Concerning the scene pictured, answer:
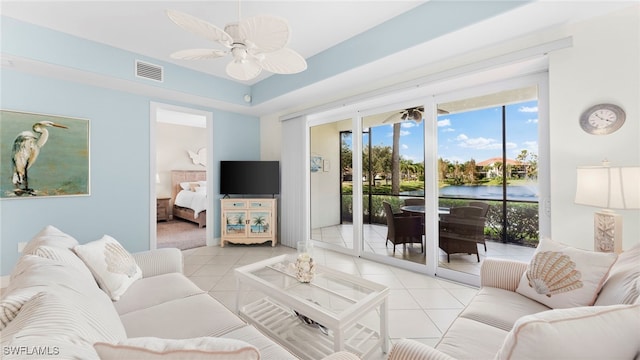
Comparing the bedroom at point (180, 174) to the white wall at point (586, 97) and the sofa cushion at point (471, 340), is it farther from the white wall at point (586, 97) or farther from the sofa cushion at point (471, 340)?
the white wall at point (586, 97)

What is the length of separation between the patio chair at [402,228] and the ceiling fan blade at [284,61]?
2.28 meters

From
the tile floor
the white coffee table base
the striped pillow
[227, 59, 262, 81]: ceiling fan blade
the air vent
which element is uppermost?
the air vent

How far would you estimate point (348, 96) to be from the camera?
3564 millimetres

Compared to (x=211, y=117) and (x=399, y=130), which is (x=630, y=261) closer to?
(x=399, y=130)

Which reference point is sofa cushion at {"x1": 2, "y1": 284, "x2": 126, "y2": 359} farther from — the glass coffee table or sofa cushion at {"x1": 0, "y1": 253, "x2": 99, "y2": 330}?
the glass coffee table

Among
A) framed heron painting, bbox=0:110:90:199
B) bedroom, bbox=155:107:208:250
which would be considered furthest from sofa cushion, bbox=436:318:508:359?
bedroom, bbox=155:107:208:250

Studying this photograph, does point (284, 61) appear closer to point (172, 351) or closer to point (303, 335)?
point (172, 351)

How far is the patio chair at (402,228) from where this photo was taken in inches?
128

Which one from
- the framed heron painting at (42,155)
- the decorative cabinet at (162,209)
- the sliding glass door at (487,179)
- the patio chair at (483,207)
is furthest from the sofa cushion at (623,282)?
the decorative cabinet at (162,209)

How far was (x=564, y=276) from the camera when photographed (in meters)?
1.46

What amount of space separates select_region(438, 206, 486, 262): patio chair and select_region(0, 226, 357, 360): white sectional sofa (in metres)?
2.44

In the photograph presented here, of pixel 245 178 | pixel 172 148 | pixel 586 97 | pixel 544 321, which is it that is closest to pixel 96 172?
pixel 245 178

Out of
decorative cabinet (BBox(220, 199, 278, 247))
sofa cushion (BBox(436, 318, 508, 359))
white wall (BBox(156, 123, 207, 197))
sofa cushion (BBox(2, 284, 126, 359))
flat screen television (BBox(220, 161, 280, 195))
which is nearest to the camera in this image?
sofa cushion (BBox(2, 284, 126, 359))

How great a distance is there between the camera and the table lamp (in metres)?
1.56
